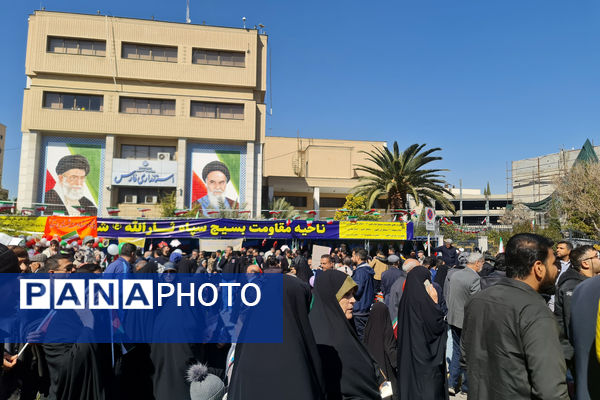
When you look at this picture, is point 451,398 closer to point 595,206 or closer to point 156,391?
point 156,391

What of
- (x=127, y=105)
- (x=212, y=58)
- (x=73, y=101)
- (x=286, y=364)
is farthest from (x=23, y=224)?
(x=212, y=58)

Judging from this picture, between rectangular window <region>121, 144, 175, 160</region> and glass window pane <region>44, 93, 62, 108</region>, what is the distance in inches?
193

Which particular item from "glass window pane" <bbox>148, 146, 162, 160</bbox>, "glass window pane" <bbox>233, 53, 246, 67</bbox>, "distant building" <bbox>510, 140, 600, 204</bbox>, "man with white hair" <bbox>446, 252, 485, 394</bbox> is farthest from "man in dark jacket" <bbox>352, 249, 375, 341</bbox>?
"distant building" <bbox>510, 140, 600, 204</bbox>

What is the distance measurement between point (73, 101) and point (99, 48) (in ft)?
13.5

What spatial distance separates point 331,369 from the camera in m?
3.11

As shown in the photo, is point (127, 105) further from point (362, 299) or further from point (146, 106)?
point (362, 299)

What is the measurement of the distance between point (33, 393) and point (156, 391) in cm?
101

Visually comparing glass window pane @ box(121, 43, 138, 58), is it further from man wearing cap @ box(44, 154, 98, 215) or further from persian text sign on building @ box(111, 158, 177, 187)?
man wearing cap @ box(44, 154, 98, 215)

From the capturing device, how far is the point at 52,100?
28.4 meters

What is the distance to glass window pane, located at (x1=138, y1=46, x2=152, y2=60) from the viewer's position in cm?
2972

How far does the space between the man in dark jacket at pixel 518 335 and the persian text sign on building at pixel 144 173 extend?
28067mm

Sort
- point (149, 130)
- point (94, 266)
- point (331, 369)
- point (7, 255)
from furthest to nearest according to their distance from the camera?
point (149, 130)
point (94, 266)
point (331, 369)
point (7, 255)

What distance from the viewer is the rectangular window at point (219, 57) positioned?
3027 cm

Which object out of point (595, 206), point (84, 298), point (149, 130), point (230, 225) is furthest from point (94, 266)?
point (595, 206)
